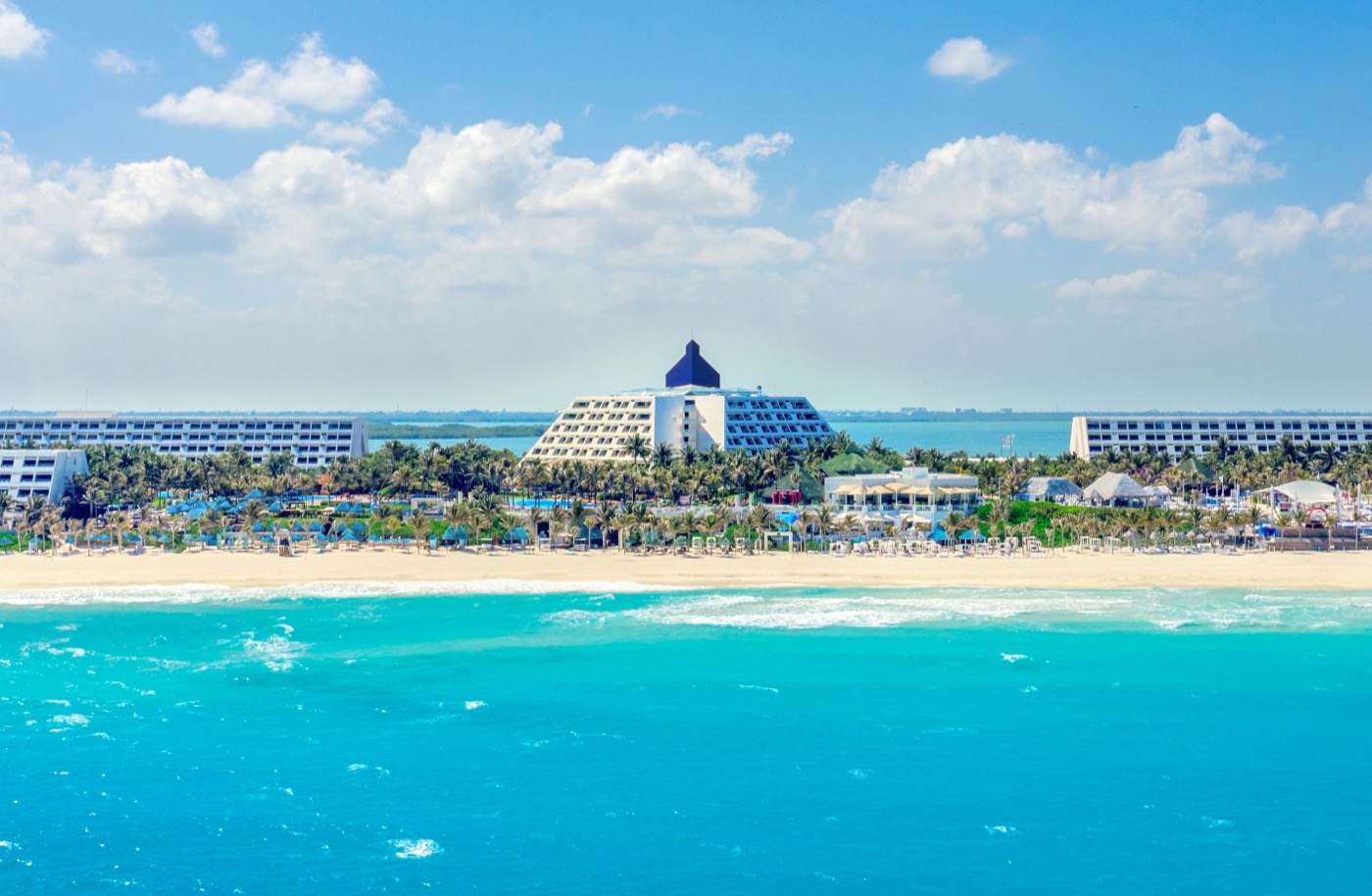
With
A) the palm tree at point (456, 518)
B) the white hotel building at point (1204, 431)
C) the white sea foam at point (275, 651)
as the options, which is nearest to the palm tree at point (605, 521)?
the palm tree at point (456, 518)

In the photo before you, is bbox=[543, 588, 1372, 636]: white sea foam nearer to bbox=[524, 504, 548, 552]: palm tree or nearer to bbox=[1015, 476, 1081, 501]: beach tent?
bbox=[524, 504, 548, 552]: palm tree

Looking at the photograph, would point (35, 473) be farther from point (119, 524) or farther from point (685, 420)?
point (685, 420)

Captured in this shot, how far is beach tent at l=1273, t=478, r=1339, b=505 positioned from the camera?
99812 mm

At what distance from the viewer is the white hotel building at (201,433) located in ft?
481

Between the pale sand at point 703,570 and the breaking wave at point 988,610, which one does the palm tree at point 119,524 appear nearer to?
the pale sand at point 703,570

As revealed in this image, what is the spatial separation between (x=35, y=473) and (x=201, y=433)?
170 feet

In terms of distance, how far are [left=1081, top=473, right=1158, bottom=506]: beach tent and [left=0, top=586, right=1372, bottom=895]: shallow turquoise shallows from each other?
41066mm

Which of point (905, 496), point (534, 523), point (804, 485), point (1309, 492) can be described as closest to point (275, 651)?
point (534, 523)

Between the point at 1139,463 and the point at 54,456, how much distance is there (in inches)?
3896

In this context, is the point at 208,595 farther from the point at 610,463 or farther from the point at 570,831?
the point at 610,463

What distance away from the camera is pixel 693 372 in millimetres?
137625

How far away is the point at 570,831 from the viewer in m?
32.6

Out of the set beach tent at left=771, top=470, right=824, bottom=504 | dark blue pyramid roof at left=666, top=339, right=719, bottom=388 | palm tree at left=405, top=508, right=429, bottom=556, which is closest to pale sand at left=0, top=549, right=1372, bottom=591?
palm tree at left=405, top=508, right=429, bottom=556

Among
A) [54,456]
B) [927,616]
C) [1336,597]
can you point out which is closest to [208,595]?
[927,616]
